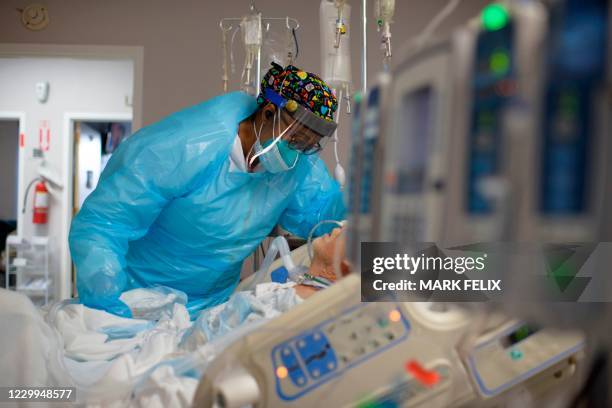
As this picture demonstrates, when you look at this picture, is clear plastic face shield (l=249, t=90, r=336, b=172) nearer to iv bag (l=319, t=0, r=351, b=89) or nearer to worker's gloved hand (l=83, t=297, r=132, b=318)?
iv bag (l=319, t=0, r=351, b=89)

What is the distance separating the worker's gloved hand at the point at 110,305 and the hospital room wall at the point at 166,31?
2006mm

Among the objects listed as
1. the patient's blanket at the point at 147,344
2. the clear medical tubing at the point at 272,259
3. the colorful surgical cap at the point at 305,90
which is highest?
the colorful surgical cap at the point at 305,90

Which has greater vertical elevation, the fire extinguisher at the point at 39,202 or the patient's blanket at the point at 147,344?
the fire extinguisher at the point at 39,202

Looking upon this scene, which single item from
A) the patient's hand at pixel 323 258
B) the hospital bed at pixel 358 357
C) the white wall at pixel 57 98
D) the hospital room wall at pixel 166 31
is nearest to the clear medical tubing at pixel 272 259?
the patient's hand at pixel 323 258

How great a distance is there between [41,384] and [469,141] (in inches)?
35.5

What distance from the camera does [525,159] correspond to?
46 cm

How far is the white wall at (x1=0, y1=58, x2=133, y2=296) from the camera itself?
4.97 metres

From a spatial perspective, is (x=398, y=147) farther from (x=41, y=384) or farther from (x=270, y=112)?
(x=270, y=112)

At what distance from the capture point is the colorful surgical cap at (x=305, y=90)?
1687 millimetres

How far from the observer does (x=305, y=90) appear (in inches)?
66.4

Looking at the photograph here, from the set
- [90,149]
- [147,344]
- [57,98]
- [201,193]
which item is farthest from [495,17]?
[90,149]

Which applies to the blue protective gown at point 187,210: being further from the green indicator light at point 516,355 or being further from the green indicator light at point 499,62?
the green indicator light at point 499,62

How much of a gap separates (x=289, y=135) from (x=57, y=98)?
4.18 m

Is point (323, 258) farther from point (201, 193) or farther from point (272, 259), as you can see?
point (201, 193)
